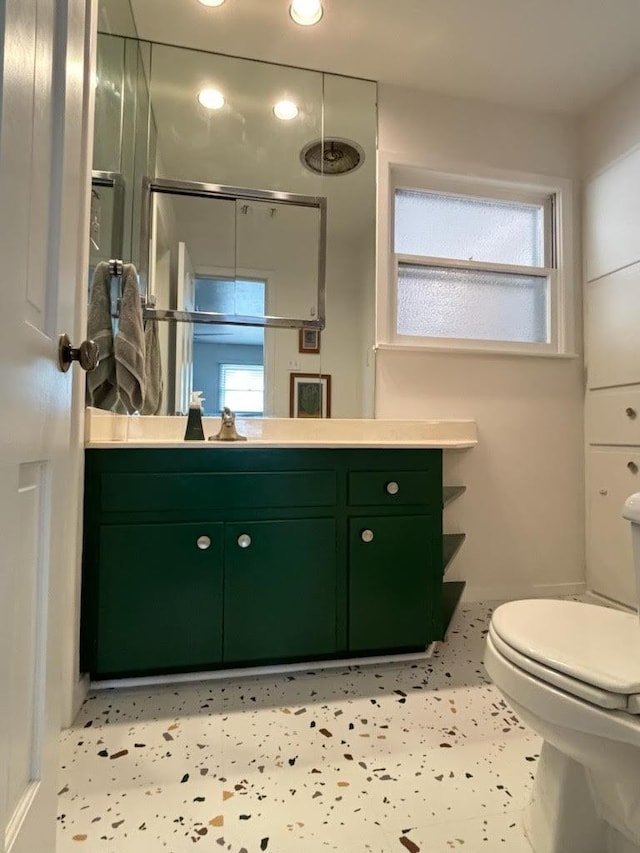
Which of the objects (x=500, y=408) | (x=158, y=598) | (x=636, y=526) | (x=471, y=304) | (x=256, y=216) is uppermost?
(x=256, y=216)

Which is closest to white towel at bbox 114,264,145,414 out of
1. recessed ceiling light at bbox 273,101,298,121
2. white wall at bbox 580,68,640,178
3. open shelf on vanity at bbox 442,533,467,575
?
recessed ceiling light at bbox 273,101,298,121

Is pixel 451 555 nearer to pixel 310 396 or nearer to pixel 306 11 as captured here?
pixel 310 396

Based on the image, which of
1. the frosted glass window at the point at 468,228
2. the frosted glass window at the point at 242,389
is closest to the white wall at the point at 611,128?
the frosted glass window at the point at 468,228

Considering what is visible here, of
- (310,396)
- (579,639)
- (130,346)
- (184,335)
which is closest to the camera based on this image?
(579,639)

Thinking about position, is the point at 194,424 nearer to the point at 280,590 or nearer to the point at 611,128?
the point at 280,590

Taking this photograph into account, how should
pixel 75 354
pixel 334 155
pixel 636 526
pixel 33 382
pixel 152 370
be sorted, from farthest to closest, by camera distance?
1. pixel 334 155
2. pixel 152 370
3. pixel 636 526
4. pixel 75 354
5. pixel 33 382

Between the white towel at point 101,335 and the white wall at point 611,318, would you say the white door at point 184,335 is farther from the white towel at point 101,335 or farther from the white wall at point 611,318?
the white wall at point 611,318

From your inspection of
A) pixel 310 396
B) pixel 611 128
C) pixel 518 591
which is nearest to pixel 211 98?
pixel 310 396

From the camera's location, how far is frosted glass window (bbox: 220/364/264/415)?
6.86 feet

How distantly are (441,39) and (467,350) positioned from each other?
137 centimetres

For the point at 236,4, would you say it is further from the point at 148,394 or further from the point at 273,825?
the point at 273,825

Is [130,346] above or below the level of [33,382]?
above

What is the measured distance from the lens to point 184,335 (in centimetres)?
Result: 208

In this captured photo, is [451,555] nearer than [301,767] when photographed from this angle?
No
